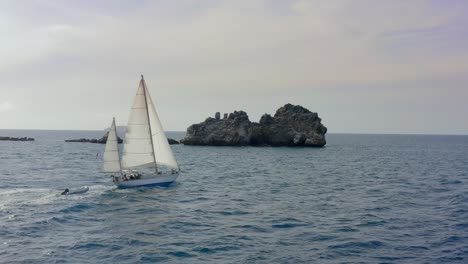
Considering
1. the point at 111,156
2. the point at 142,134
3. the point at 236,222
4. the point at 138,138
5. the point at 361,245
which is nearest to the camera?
the point at 361,245

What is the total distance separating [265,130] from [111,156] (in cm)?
8384

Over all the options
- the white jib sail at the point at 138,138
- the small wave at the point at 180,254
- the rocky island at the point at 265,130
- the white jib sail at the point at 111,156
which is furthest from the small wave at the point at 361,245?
the rocky island at the point at 265,130

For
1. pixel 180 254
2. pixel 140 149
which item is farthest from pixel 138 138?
pixel 180 254

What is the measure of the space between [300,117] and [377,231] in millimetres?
96807

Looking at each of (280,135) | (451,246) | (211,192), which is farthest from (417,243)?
(280,135)

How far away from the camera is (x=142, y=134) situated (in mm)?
40094

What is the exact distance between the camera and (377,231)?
23.6 m

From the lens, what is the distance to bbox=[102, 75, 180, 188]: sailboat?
127ft

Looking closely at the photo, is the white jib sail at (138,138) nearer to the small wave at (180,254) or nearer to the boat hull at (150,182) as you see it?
the boat hull at (150,182)

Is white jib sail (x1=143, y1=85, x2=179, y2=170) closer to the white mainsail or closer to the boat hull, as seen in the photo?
the white mainsail

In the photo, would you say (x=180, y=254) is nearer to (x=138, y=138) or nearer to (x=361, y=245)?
(x=361, y=245)

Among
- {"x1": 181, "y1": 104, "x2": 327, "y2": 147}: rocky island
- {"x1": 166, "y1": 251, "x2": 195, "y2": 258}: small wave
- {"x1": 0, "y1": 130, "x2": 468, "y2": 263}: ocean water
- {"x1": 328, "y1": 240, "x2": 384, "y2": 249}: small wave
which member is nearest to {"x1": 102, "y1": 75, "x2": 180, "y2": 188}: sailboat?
{"x1": 0, "y1": 130, "x2": 468, "y2": 263}: ocean water

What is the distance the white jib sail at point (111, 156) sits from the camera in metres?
38.5

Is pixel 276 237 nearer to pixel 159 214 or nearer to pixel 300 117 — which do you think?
pixel 159 214
